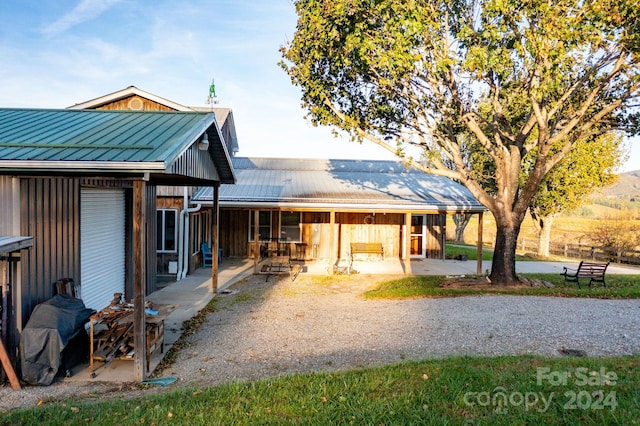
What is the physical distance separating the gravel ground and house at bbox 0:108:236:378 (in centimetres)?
122

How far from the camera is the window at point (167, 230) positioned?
1313 cm

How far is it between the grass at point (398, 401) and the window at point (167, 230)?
28.7ft

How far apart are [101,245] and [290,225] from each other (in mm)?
9562

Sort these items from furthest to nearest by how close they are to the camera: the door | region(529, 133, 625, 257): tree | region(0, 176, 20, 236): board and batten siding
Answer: region(529, 133, 625, 257): tree < the door < region(0, 176, 20, 236): board and batten siding

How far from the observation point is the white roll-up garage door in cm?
767

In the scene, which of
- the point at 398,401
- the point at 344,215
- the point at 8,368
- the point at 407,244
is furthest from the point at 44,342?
the point at 344,215

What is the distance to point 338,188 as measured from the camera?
16562 millimetres

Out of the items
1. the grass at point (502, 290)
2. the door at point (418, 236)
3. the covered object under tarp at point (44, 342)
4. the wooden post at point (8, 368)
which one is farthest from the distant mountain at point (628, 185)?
the wooden post at point (8, 368)

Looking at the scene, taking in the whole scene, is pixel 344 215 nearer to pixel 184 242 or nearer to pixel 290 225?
pixel 290 225

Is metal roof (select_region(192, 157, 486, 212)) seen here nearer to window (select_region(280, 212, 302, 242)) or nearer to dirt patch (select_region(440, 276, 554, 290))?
window (select_region(280, 212, 302, 242))

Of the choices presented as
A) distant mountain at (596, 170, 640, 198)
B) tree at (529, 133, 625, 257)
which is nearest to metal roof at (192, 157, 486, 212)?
tree at (529, 133, 625, 257)

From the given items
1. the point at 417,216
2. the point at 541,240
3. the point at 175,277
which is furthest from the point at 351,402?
the point at 541,240

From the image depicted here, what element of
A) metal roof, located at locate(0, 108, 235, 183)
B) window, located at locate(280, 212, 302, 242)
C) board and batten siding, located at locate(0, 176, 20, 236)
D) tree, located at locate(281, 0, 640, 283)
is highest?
tree, located at locate(281, 0, 640, 283)

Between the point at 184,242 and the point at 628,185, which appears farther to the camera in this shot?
the point at 628,185
